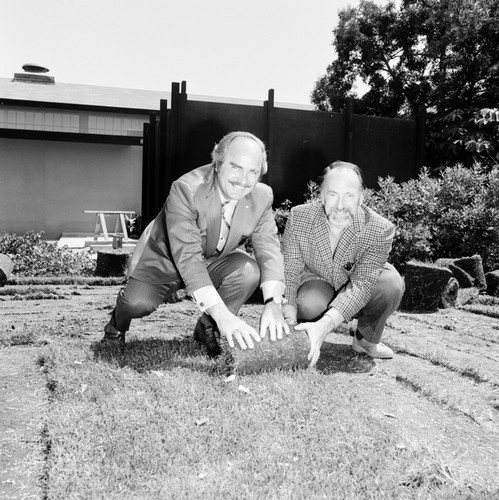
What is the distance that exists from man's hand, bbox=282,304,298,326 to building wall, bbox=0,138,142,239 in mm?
14516

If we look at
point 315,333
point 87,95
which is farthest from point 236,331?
point 87,95

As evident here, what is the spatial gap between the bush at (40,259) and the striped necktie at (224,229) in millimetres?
4218

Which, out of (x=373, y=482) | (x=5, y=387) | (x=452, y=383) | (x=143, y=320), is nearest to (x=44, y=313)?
(x=143, y=320)

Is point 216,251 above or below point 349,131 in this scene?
below

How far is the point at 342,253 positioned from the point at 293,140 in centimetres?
645

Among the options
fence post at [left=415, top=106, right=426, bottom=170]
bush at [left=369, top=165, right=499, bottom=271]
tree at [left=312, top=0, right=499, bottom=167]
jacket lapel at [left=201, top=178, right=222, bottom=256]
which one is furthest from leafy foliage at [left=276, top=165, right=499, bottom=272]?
tree at [left=312, top=0, right=499, bottom=167]

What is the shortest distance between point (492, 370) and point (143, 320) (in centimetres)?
244

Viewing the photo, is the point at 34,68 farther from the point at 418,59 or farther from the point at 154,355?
the point at 154,355

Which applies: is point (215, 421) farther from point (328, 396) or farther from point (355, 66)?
point (355, 66)

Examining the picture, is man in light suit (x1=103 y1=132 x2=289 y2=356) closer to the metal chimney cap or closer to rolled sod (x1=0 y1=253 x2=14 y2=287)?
rolled sod (x1=0 y1=253 x2=14 y2=287)

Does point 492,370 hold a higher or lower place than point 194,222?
lower

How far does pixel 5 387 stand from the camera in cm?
305

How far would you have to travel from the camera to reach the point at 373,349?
3711 millimetres

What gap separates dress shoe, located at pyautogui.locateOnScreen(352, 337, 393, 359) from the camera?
12.2ft
